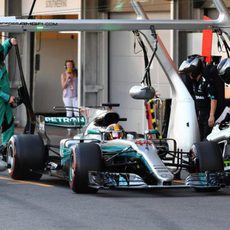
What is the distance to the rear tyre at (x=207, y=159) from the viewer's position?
11.9m

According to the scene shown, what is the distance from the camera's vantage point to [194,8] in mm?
18234

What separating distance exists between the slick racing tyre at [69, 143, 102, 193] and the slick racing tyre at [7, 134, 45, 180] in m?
1.17

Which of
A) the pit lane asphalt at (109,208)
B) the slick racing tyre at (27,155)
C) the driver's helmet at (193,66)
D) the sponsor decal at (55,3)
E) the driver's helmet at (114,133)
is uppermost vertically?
the sponsor decal at (55,3)

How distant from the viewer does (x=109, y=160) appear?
12.0 metres

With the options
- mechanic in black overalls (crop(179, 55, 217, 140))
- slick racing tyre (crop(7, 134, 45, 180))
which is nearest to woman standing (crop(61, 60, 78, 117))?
mechanic in black overalls (crop(179, 55, 217, 140))

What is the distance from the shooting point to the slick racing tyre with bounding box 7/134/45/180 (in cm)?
1271

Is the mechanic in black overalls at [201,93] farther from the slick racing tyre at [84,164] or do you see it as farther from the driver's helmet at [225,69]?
the slick racing tyre at [84,164]

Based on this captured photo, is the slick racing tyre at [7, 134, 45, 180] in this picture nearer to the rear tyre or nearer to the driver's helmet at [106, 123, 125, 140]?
the driver's helmet at [106, 123, 125, 140]

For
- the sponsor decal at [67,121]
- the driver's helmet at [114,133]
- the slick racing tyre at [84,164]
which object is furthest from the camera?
the sponsor decal at [67,121]

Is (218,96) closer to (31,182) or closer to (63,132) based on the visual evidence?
(31,182)

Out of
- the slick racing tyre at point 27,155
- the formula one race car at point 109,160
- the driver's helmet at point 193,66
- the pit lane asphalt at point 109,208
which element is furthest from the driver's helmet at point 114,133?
the driver's helmet at point 193,66

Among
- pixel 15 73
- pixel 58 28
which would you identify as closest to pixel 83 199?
pixel 58 28

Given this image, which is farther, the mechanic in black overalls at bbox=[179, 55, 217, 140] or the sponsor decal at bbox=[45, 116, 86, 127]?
the mechanic in black overalls at bbox=[179, 55, 217, 140]

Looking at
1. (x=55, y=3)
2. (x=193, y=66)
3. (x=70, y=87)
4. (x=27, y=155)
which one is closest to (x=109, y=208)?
(x=27, y=155)
